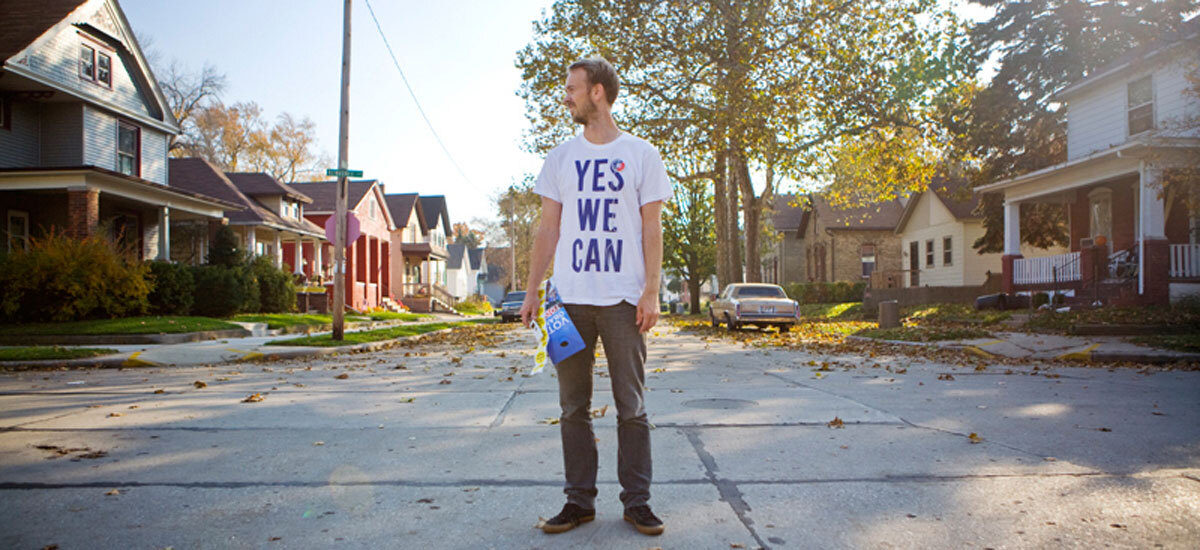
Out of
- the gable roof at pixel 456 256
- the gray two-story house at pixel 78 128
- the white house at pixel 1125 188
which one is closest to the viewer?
the white house at pixel 1125 188

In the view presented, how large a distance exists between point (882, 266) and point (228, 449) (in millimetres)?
42608

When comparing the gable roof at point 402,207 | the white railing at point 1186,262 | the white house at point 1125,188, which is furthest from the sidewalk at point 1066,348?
the gable roof at point 402,207

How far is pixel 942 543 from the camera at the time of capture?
3.16 meters

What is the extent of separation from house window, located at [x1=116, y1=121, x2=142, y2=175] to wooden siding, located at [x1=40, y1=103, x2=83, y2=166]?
1.72 metres

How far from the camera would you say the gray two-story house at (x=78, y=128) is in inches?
770

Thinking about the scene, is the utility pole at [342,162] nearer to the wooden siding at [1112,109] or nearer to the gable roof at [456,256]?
the wooden siding at [1112,109]

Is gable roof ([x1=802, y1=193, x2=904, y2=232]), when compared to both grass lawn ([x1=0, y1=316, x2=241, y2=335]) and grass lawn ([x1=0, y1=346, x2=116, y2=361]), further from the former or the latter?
grass lawn ([x1=0, y1=346, x2=116, y2=361])

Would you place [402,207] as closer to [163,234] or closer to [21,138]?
[163,234]

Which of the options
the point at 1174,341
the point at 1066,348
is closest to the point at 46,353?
the point at 1066,348

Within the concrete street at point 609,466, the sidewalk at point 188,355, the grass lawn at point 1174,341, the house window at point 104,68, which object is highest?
the house window at point 104,68

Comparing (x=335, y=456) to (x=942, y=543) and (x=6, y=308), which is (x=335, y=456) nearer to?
(x=942, y=543)

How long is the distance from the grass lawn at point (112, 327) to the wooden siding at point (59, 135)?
25.0 feet

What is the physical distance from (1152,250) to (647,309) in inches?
696

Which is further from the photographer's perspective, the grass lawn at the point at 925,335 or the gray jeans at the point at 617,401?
the grass lawn at the point at 925,335
